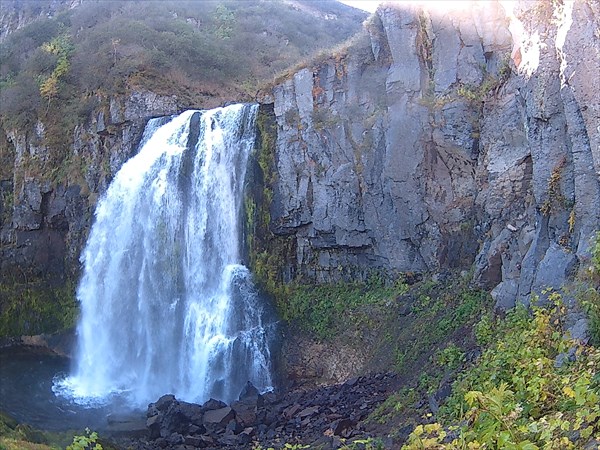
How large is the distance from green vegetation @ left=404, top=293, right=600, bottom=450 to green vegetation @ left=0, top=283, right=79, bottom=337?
19272mm

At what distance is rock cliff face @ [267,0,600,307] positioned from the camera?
927cm

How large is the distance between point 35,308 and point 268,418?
561 inches

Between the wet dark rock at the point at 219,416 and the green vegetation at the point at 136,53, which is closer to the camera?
the wet dark rock at the point at 219,416

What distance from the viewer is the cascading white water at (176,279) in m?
17.3

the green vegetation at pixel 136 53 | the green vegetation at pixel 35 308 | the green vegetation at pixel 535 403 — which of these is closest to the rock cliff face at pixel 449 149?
the green vegetation at pixel 535 403

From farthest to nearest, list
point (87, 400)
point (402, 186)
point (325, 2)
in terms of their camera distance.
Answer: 1. point (325, 2)
2. point (87, 400)
3. point (402, 186)

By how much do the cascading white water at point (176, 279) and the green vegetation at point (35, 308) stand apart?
2452mm

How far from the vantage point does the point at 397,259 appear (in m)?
16.6

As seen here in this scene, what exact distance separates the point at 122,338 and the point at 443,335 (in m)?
11.6

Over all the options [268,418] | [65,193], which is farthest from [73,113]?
[268,418]

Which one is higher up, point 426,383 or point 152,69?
point 152,69

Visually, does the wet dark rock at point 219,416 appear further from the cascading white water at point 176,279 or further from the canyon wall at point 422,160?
the canyon wall at point 422,160

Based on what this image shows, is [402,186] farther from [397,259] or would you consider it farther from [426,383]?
[426,383]

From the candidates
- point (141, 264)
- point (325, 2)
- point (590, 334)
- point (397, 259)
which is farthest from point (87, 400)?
point (325, 2)
